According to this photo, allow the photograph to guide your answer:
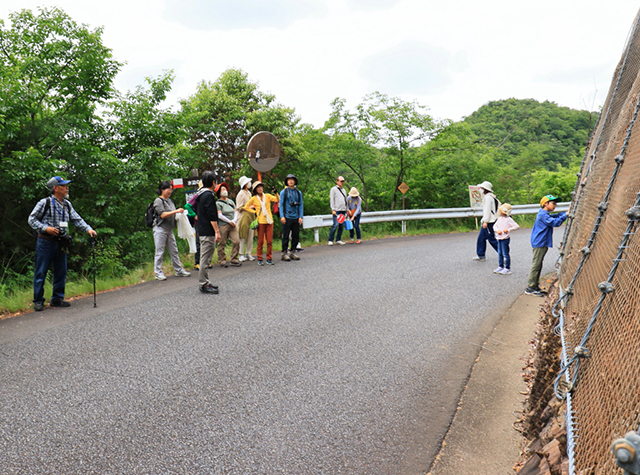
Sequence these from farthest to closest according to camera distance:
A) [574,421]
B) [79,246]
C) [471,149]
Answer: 1. [471,149]
2. [79,246]
3. [574,421]

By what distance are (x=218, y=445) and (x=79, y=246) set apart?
10799 millimetres

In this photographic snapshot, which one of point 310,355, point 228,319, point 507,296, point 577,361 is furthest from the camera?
point 507,296

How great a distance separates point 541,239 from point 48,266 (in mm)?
8154

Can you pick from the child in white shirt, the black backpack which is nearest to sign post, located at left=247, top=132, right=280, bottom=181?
the black backpack

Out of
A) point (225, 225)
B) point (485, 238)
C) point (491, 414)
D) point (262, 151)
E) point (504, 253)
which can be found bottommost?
point (491, 414)

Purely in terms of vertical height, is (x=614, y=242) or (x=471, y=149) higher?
(x=471, y=149)

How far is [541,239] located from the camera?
302 inches

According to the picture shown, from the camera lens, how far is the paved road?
3.03 metres

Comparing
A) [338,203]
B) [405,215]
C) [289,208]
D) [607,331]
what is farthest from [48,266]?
[405,215]

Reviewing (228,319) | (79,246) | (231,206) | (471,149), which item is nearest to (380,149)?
(471,149)

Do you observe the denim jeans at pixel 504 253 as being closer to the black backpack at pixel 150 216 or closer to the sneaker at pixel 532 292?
the sneaker at pixel 532 292

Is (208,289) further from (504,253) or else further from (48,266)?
(504,253)

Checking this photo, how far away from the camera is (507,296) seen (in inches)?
288

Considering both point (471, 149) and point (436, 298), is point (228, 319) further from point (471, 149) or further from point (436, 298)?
point (471, 149)
